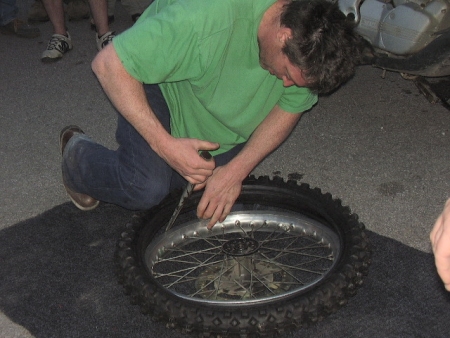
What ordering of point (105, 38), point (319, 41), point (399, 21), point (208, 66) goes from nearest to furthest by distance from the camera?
A: point (319, 41)
point (208, 66)
point (399, 21)
point (105, 38)

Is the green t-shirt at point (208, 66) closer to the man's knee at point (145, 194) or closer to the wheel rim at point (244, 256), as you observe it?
the man's knee at point (145, 194)

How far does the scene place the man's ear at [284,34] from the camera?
6.82 feet

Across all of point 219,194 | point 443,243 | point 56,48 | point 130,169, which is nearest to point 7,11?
point 56,48

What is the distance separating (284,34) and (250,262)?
87cm

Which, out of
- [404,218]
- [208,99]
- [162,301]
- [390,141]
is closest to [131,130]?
[208,99]

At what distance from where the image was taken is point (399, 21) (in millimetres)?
3076

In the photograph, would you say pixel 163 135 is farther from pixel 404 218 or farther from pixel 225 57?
pixel 404 218

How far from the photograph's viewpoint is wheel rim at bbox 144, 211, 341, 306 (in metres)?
2.47

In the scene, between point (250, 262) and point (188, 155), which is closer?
point (188, 155)

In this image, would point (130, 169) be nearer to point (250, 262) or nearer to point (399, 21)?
point (250, 262)

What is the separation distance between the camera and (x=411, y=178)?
10.3 feet

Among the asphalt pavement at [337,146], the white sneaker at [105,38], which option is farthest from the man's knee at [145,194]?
the white sneaker at [105,38]

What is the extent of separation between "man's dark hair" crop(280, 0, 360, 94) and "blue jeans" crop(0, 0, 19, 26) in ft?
12.6

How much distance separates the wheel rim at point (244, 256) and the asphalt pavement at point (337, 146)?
12.1 inches
